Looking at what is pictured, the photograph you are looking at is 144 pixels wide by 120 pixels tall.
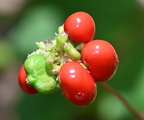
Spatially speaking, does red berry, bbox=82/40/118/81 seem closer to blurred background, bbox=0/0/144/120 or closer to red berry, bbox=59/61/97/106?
red berry, bbox=59/61/97/106

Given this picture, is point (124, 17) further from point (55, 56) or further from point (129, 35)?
point (55, 56)

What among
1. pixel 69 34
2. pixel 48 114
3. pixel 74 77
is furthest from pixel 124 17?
pixel 74 77

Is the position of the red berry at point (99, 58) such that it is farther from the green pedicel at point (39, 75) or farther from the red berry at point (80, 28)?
the green pedicel at point (39, 75)

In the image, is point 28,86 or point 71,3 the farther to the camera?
point 71,3

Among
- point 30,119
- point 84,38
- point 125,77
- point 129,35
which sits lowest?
point 30,119

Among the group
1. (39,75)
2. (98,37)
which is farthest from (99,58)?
(98,37)
